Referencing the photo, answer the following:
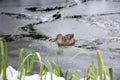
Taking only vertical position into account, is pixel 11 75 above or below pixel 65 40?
above

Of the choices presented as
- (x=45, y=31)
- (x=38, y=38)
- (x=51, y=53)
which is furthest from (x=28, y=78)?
(x=45, y=31)

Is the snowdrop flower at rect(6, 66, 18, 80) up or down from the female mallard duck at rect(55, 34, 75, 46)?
up

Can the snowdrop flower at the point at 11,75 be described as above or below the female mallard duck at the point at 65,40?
above

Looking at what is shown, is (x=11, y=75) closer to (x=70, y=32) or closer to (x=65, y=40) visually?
(x=65, y=40)

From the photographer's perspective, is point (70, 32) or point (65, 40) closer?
point (65, 40)

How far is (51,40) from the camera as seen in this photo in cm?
683

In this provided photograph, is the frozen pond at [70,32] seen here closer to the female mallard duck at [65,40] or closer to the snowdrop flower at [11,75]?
the female mallard duck at [65,40]

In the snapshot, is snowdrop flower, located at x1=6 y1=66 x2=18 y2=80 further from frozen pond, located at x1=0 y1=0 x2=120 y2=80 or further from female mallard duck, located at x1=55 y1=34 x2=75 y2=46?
female mallard duck, located at x1=55 y1=34 x2=75 y2=46

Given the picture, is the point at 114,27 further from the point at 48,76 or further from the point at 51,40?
the point at 48,76

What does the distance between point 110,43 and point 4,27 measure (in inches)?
130

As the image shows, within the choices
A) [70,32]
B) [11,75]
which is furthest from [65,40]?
[11,75]

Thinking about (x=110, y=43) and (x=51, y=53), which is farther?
(x=110, y=43)

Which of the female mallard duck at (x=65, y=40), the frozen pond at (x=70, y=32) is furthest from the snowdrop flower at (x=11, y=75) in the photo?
the female mallard duck at (x=65, y=40)

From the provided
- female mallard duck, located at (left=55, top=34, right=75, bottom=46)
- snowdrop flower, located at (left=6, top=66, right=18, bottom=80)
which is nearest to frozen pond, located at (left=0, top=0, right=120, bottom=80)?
female mallard duck, located at (left=55, top=34, right=75, bottom=46)
